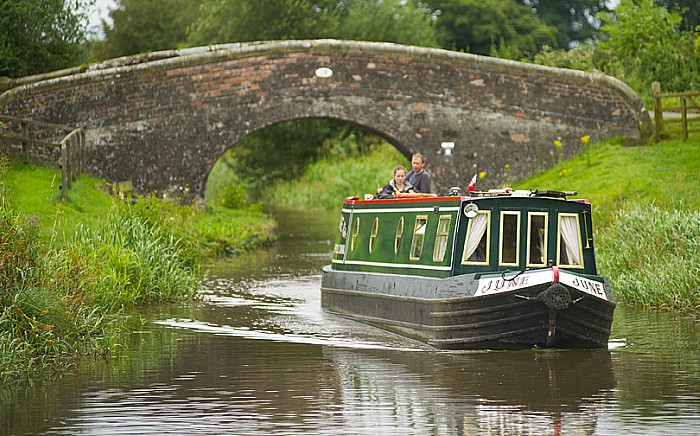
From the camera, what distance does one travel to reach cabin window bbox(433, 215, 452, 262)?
12.3m

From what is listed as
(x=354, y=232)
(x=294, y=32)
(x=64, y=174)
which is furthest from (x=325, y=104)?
(x=294, y=32)

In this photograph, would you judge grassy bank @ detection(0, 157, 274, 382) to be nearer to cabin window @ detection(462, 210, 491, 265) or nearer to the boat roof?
the boat roof

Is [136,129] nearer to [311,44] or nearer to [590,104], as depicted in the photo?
[311,44]

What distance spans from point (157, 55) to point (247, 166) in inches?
577

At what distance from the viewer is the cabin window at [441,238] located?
40.5ft

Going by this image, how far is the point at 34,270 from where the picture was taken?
11.0 m

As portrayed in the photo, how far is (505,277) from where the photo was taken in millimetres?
11609

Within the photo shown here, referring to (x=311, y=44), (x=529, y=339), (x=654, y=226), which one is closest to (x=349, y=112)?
→ (x=311, y=44)

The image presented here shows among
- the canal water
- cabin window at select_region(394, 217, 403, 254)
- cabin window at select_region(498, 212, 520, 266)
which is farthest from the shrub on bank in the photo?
cabin window at select_region(498, 212, 520, 266)

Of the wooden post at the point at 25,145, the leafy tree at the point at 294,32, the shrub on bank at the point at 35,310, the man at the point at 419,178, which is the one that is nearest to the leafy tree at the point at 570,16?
the leafy tree at the point at 294,32

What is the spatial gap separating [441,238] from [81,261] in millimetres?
3634

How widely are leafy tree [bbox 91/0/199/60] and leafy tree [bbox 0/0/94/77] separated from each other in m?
12.1

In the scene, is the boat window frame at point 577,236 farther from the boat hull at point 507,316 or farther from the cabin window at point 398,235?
the cabin window at point 398,235

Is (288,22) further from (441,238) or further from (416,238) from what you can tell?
(441,238)
